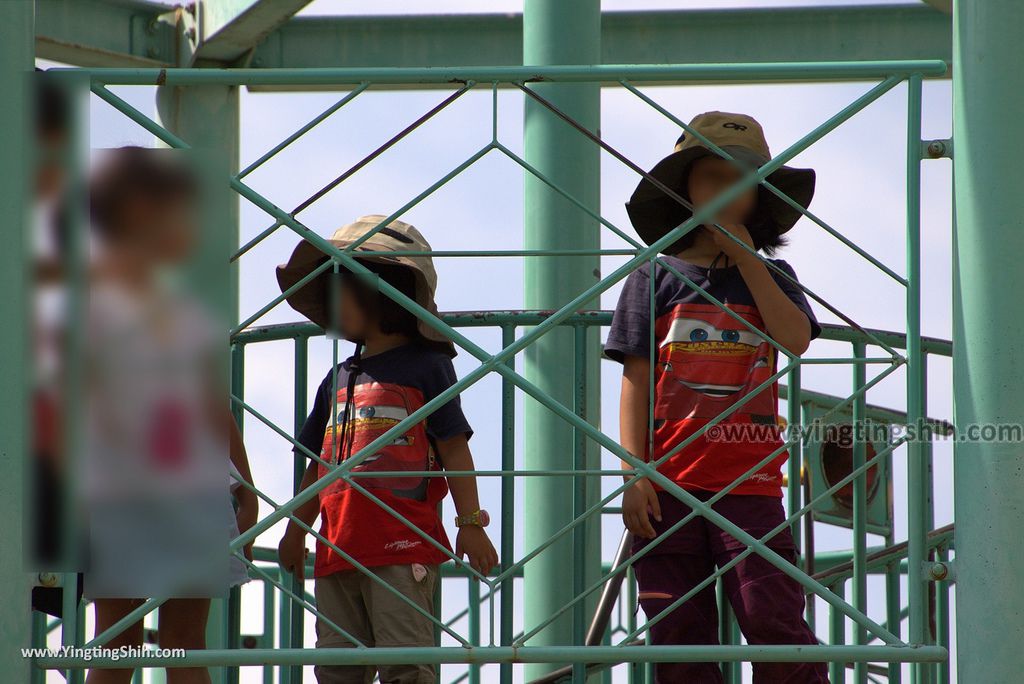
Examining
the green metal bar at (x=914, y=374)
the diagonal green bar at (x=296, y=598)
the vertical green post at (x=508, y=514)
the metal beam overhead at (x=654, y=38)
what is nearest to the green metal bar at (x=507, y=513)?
the vertical green post at (x=508, y=514)

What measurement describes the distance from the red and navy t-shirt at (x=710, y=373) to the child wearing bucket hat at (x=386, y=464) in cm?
59

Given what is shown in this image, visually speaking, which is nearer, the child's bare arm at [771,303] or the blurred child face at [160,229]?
the blurred child face at [160,229]

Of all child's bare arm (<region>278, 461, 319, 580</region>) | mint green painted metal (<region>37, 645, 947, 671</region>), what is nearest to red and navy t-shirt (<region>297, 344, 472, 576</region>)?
child's bare arm (<region>278, 461, 319, 580</region>)

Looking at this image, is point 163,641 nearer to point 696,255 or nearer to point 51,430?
point 51,430

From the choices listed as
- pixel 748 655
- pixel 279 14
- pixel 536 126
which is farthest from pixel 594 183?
pixel 748 655

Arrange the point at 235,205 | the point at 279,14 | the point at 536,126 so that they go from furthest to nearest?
1. the point at 235,205
2. the point at 279,14
3. the point at 536,126

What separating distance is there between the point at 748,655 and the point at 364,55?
5.19 m

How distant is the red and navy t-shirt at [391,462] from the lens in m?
4.25

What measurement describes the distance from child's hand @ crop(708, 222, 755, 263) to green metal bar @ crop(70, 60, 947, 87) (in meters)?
0.53

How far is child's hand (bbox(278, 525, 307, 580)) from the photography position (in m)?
4.53

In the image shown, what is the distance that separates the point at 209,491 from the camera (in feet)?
10.4

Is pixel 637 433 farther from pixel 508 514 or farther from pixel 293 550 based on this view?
pixel 293 550

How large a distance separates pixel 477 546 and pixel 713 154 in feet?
4.19

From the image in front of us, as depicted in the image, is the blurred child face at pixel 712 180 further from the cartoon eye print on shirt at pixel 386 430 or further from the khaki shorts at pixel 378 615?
the khaki shorts at pixel 378 615
